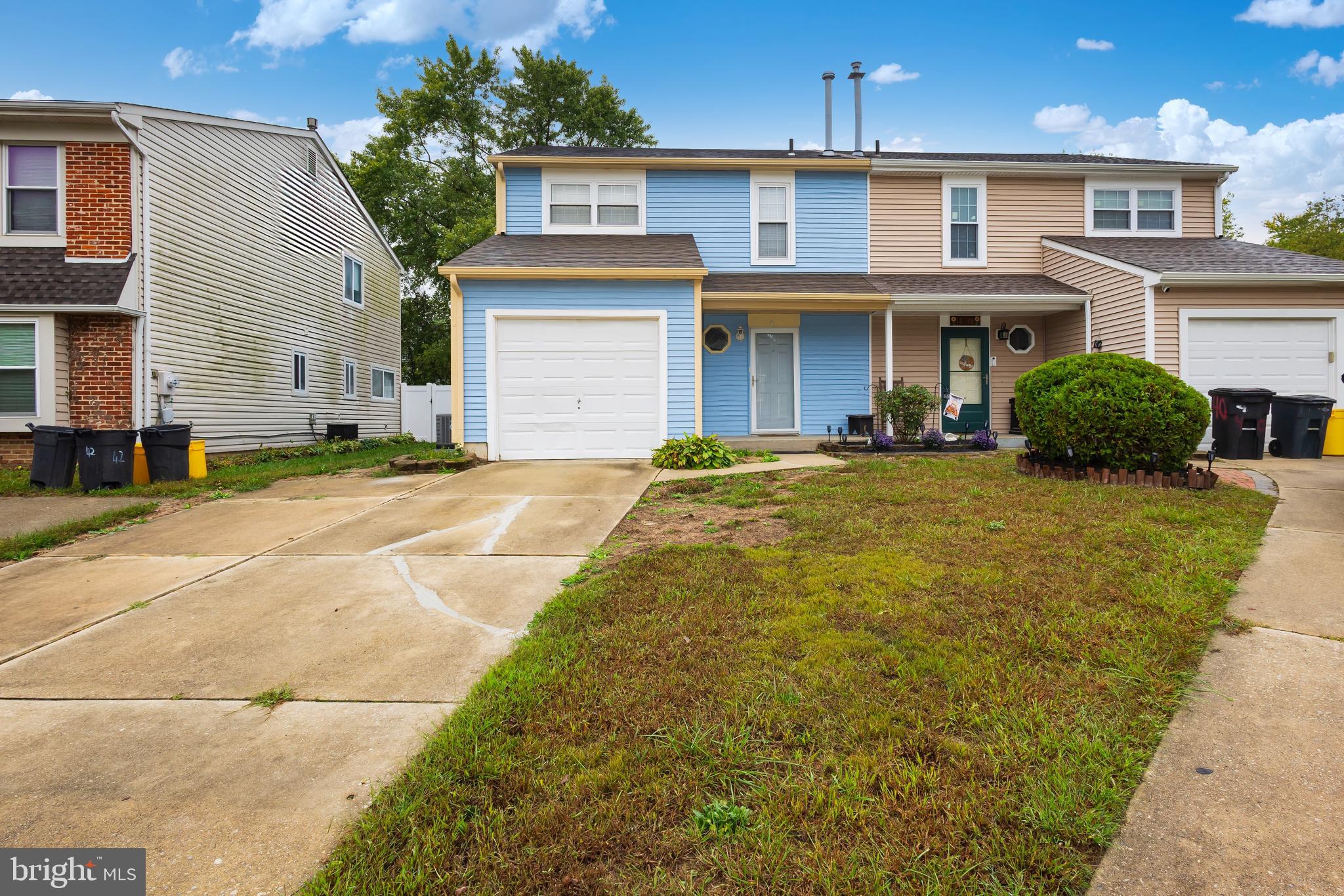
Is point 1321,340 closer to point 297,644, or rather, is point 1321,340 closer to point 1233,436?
point 1233,436

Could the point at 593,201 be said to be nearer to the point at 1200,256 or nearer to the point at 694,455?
the point at 694,455

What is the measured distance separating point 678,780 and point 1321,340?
1531cm

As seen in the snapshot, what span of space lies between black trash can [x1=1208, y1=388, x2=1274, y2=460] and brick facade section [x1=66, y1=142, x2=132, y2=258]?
17.6 meters

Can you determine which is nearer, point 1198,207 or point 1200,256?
point 1200,256

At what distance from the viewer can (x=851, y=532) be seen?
16.8 ft

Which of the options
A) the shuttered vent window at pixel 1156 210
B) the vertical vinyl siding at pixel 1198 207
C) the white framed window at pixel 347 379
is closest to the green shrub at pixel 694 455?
the shuttered vent window at pixel 1156 210

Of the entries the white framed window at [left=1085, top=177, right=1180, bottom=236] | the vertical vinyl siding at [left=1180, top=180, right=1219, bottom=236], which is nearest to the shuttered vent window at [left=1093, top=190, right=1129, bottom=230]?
the white framed window at [left=1085, top=177, right=1180, bottom=236]

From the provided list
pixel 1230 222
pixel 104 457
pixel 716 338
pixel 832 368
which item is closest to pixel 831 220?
pixel 832 368

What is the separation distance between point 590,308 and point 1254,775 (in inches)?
389

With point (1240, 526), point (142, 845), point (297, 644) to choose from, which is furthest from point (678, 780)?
point (1240, 526)

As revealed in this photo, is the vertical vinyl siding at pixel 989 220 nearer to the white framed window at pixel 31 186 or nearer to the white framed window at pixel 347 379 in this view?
the white framed window at pixel 347 379

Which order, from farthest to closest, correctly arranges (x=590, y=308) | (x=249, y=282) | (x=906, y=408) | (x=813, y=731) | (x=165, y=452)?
1. (x=249, y=282)
2. (x=906, y=408)
3. (x=590, y=308)
4. (x=165, y=452)
5. (x=813, y=731)

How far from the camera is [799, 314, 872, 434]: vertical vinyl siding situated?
42.8 feet

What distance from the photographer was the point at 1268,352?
11320mm
